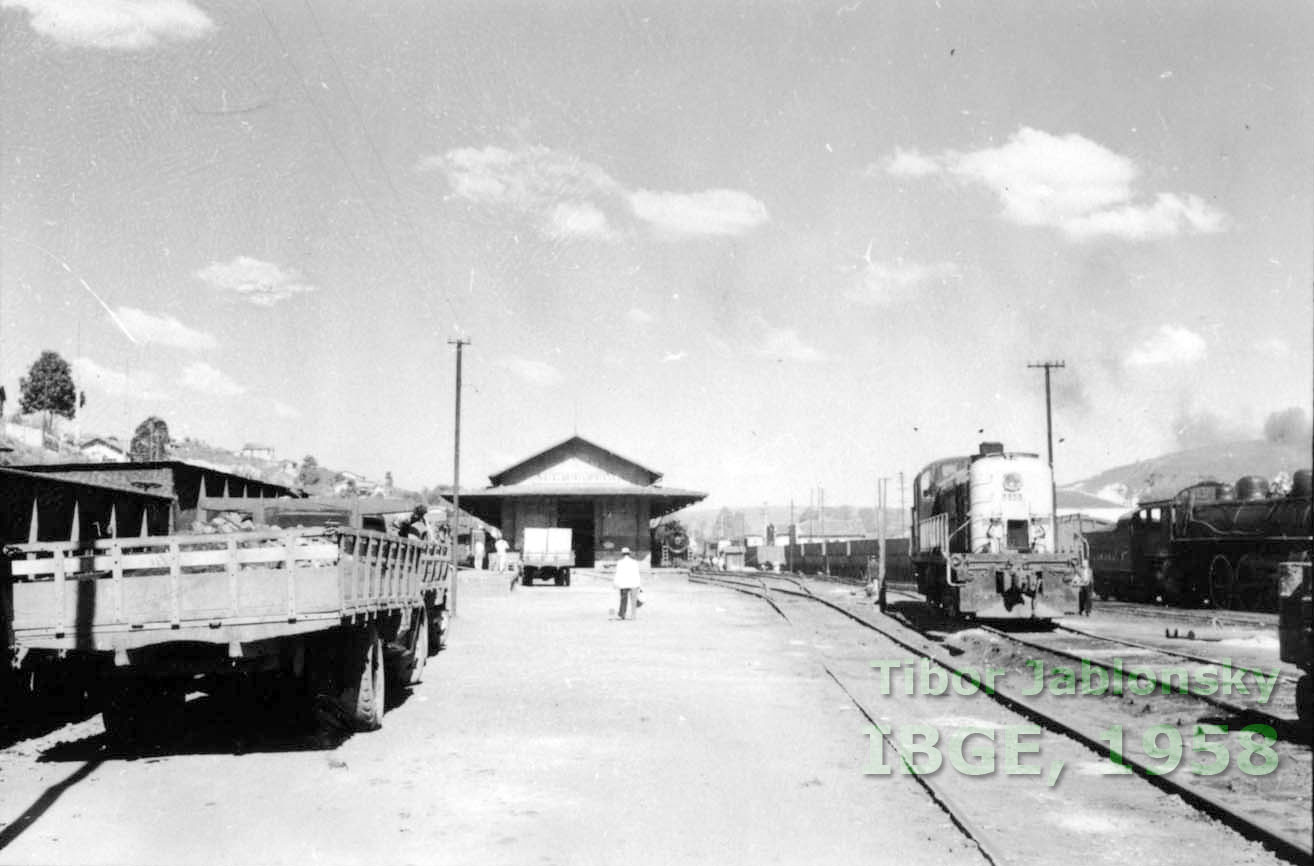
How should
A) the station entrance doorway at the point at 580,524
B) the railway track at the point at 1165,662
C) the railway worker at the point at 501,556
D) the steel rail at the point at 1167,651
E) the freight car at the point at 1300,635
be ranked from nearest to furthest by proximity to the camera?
the freight car at the point at 1300,635, the railway track at the point at 1165,662, the steel rail at the point at 1167,651, the railway worker at the point at 501,556, the station entrance doorway at the point at 580,524

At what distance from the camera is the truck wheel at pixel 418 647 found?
506 inches

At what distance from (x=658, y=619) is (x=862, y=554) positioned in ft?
102

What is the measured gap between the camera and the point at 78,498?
10.4 meters

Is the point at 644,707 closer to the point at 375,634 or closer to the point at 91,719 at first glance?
the point at 375,634

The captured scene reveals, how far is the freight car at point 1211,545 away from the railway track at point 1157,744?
12.0 m

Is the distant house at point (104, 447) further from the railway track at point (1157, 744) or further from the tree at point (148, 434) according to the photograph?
the railway track at point (1157, 744)

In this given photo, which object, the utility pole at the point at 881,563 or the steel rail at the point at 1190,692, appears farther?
the utility pole at the point at 881,563

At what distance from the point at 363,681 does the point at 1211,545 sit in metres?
26.2

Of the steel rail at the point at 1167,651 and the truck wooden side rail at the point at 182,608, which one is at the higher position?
the truck wooden side rail at the point at 182,608

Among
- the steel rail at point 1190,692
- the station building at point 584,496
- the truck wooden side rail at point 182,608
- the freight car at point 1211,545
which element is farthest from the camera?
the station building at point 584,496

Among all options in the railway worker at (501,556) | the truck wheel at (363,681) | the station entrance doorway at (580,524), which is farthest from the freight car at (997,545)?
the railway worker at (501,556)

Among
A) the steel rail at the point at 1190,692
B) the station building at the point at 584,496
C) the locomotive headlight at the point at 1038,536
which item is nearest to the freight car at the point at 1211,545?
the locomotive headlight at the point at 1038,536

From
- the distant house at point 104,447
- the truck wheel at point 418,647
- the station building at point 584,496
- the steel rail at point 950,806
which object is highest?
the distant house at point 104,447

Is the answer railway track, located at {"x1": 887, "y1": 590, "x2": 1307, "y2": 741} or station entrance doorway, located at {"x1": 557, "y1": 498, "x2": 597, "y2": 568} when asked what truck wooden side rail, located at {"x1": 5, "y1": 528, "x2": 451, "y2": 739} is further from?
station entrance doorway, located at {"x1": 557, "y1": 498, "x2": 597, "y2": 568}
